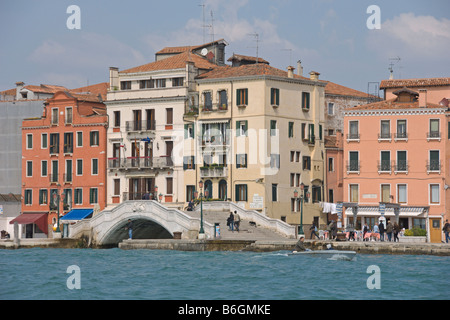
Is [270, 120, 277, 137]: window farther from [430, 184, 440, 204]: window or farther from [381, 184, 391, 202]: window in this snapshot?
[430, 184, 440, 204]: window

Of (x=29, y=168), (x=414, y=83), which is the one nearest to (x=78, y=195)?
(x=29, y=168)

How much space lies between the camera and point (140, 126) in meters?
77.8

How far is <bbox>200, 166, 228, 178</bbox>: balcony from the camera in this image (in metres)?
74.0

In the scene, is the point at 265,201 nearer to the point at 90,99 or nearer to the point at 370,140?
the point at 370,140

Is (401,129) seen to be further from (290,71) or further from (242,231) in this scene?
(242,231)

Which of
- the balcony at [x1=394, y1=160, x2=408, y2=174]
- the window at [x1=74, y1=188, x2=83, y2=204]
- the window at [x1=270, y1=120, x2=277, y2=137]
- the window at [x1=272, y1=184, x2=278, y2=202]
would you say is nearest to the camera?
the balcony at [x1=394, y1=160, x2=408, y2=174]

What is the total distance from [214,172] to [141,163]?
591 centimetres

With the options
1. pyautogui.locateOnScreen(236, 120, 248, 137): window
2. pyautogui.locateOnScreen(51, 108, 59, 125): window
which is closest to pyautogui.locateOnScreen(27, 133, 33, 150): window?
pyautogui.locateOnScreen(51, 108, 59, 125): window

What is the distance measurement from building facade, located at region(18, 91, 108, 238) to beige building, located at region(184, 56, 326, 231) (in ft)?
26.5

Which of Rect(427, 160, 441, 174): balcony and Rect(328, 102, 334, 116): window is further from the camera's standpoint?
Rect(328, 102, 334, 116): window

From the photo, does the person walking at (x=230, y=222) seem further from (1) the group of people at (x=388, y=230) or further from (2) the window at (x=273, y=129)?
(2) the window at (x=273, y=129)

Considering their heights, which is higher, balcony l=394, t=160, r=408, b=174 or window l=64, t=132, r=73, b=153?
window l=64, t=132, r=73, b=153
